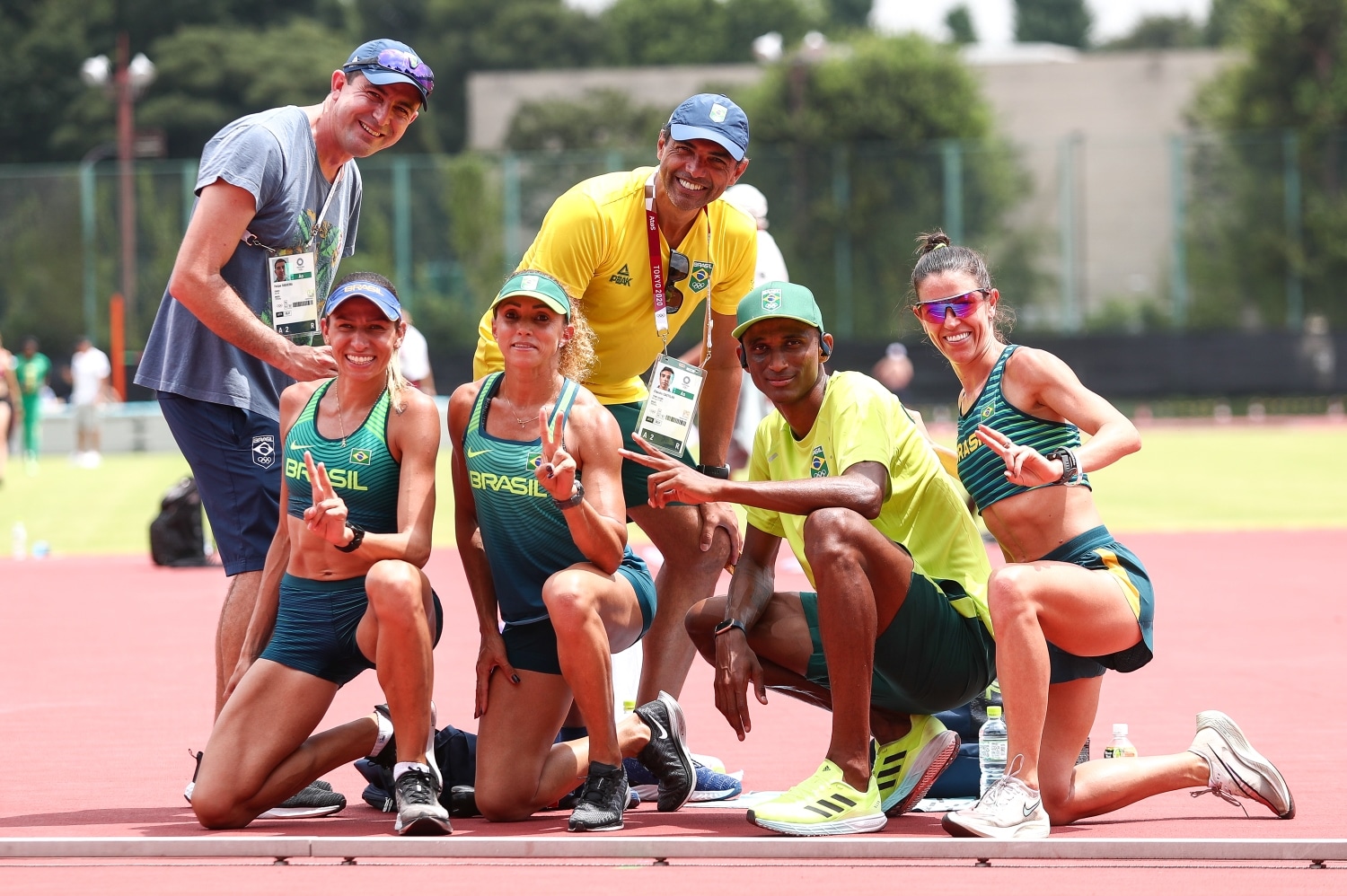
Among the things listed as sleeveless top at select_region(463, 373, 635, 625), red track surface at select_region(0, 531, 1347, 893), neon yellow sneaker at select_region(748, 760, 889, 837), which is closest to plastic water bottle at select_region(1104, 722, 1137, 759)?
red track surface at select_region(0, 531, 1347, 893)

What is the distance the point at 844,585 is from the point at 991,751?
2.74 feet

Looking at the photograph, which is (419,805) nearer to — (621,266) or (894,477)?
(894,477)

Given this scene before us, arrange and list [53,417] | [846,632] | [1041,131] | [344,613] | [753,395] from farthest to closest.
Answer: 1. [1041,131]
2. [53,417]
3. [753,395]
4. [344,613]
5. [846,632]

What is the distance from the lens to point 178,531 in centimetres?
1209

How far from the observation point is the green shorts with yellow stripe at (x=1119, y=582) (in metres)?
4.82

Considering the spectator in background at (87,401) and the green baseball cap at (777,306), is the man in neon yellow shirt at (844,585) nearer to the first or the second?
A: the green baseball cap at (777,306)

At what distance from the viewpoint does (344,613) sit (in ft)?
16.5

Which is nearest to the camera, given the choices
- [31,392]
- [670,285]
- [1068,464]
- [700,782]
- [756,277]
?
[1068,464]

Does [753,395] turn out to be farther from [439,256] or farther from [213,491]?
[439,256]

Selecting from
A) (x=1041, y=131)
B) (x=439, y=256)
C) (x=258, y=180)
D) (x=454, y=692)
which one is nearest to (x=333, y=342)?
(x=258, y=180)

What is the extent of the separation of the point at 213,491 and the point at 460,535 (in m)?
0.86

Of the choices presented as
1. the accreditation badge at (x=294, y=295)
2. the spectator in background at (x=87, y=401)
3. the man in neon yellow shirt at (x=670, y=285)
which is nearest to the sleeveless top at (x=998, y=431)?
the man in neon yellow shirt at (x=670, y=285)

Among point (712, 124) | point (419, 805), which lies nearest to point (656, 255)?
point (712, 124)

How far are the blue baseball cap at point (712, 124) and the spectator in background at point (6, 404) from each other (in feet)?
51.0
